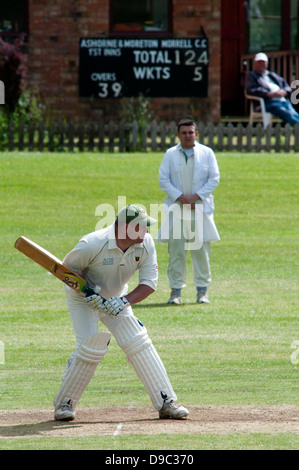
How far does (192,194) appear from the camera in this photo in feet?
41.3

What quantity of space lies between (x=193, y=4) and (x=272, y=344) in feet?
49.5

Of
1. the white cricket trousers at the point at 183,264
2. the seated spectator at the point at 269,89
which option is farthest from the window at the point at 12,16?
the white cricket trousers at the point at 183,264

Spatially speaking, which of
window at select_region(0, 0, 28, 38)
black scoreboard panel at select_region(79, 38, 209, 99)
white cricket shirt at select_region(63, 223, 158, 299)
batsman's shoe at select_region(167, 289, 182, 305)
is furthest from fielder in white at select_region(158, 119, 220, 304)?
window at select_region(0, 0, 28, 38)

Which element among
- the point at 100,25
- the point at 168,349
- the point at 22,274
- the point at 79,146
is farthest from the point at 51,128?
the point at 168,349

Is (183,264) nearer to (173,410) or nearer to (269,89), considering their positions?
(173,410)

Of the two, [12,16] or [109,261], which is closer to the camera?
[109,261]

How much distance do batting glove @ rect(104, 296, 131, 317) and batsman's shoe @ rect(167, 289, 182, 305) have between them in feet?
17.2

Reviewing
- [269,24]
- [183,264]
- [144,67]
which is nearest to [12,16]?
[144,67]

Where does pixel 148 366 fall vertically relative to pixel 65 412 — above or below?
above

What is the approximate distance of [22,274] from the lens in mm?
14641

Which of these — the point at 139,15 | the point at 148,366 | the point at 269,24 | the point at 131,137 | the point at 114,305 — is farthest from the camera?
the point at 269,24

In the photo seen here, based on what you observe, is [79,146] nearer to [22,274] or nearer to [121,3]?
[121,3]

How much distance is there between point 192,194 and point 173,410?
548 centimetres

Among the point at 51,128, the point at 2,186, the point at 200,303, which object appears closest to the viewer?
the point at 200,303
